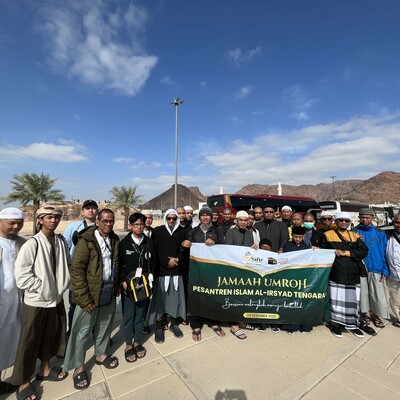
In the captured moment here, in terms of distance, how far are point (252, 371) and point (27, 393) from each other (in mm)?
2287

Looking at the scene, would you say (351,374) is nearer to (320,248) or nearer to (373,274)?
(320,248)

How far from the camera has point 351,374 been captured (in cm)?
250

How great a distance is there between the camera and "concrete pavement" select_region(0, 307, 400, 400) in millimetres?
2254

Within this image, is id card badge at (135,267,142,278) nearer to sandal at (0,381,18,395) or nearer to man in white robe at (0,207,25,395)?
man in white robe at (0,207,25,395)

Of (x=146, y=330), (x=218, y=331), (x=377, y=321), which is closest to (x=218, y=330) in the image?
(x=218, y=331)

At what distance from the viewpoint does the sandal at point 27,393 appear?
2.20 meters

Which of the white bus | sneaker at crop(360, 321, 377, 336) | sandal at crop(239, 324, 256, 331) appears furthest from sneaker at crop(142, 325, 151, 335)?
the white bus

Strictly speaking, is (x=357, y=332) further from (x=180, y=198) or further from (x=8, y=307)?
(x=180, y=198)

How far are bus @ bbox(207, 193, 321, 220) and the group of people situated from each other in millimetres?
7840

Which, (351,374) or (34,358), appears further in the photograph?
(351,374)

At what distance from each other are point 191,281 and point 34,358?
1974mm

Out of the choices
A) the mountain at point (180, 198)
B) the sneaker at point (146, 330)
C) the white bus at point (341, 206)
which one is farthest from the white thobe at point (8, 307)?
the mountain at point (180, 198)

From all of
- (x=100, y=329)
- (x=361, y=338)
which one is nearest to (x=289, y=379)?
(x=361, y=338)

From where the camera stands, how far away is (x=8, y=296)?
2.29 meters
